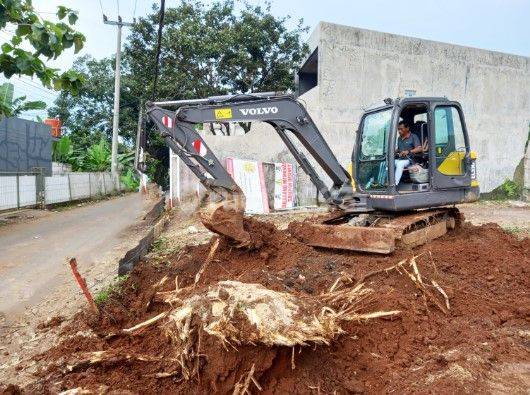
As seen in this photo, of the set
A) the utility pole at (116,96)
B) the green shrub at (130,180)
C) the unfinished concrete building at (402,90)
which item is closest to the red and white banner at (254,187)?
the unfinished concrete building at (402,90)

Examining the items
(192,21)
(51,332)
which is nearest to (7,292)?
(51,332)

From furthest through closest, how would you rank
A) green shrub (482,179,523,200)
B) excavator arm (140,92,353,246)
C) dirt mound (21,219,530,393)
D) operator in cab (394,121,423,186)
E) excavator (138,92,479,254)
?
green shrub (482,179,523,200)
operator in cab (394,121,423,186)
excavator arm (140,92,353,246)
excavator (138,92,479,254)
dirt mound (21,219,530,393)

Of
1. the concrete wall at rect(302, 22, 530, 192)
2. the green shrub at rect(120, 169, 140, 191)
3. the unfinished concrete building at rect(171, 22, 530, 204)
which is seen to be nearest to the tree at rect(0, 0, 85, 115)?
the unfinished concrete building at rect(171, 22, 530, 204)

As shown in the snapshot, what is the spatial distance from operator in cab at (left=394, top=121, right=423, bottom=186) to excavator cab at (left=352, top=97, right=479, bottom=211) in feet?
0.24

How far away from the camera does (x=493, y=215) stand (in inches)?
529

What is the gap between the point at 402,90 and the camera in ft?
52.7

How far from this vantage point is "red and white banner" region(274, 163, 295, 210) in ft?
47.6

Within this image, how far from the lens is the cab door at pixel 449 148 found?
23.2 ft

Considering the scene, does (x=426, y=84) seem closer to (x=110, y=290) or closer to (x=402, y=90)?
(x=402, y=90)

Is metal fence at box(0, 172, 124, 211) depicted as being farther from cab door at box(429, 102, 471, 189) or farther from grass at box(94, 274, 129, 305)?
cab door at box(429, 102, 471, 189)

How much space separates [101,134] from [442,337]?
33.9 m

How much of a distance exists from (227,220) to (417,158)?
3087 millimetres

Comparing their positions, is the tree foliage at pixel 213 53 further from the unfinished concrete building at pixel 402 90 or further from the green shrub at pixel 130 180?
the green shrub at pixel 130 180

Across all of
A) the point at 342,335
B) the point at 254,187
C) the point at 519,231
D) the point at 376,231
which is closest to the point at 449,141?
the point at 376,231
